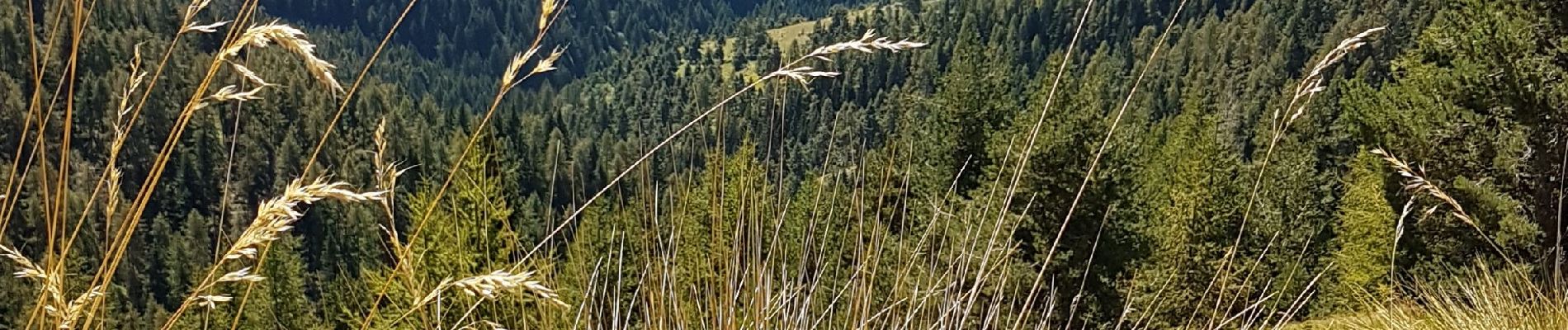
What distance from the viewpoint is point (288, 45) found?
1.21 metres

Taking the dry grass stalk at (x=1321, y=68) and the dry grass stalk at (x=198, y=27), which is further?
the dry grass stalk at (x=1321, y=68)

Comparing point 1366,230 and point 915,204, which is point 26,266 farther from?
point 1366,230

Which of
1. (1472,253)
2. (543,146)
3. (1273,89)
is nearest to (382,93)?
(543,146)

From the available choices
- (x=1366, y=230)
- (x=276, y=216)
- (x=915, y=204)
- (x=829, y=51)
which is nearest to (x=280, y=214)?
(x=276, y=216)

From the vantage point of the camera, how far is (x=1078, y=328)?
15141 millimetres

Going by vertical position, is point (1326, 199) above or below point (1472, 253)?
below

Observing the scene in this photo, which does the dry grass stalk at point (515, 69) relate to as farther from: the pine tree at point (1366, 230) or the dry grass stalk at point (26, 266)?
the pine tree at point (1366, 230)

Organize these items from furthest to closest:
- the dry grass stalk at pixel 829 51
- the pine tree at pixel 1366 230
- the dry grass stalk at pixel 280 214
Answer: the pine tree at pixel 1366 230
the dry grass stalk at pixel 829 51
the dry grass stalk at pixel 280 214

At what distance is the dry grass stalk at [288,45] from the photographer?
1.17 metres

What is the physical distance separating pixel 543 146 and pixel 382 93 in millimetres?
19055

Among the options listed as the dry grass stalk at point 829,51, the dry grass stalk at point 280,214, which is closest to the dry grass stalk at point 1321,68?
the dry grass stalk at point 829,51

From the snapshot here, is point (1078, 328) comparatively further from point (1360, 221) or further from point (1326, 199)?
point (1326, 199)

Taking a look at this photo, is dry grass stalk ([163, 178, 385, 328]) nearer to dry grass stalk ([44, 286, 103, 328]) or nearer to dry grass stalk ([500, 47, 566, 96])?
dry grass stalk ([44, 286, 103, 328])

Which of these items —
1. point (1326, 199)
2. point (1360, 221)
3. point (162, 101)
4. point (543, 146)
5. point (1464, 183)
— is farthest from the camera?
point (543, 146)
